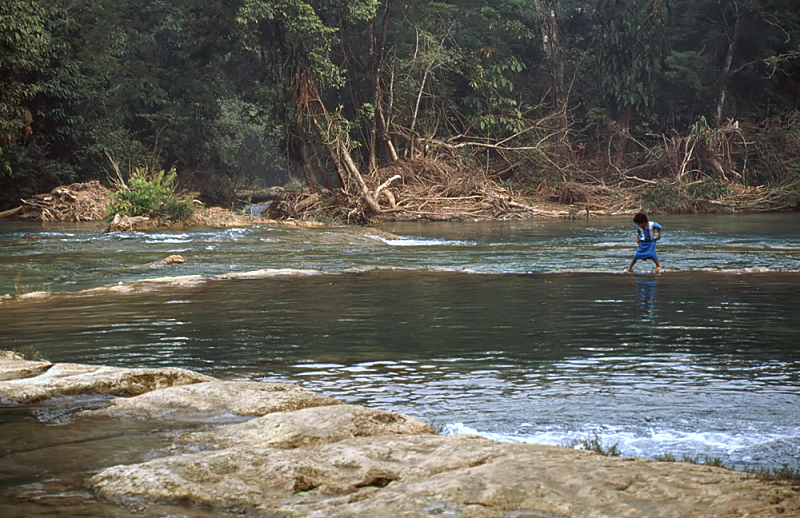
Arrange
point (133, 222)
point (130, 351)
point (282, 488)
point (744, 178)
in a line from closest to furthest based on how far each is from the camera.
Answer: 1. point (282, 488)
2. point (130, 351)
3. point (133, 222)
4. point (744, 178)

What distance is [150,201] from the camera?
2439cm

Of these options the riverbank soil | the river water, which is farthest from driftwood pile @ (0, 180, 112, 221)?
the river water

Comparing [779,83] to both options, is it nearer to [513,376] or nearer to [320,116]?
[320,116]

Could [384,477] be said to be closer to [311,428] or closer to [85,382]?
[311,428]

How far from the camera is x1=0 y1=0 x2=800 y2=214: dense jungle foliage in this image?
3058cm

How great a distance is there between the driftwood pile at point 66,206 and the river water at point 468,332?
8.81m

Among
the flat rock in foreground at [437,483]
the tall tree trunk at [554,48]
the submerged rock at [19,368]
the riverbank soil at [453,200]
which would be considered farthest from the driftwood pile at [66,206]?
the flat rock in foreground at [437,483]

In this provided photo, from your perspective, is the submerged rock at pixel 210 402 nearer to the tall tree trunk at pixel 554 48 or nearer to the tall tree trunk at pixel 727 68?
the tall tree trunk at pixel 727 68

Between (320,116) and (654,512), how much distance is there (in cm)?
2831

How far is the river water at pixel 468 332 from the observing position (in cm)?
543

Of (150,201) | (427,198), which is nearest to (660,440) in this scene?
(150,201)

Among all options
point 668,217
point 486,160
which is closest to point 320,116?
point 486,160

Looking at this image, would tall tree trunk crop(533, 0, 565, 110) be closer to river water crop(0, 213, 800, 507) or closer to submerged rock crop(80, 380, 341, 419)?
river water crop(0, 213, 800, 507)

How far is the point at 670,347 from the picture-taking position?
8125mm
